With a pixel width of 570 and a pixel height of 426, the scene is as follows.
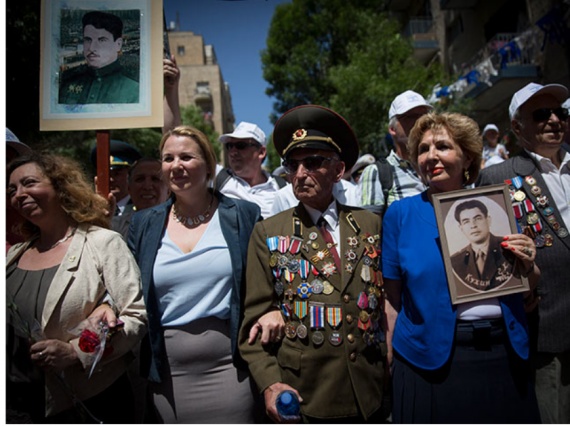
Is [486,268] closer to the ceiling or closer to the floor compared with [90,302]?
closer to the ceiling

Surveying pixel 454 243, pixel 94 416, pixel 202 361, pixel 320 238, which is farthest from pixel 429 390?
pixel 94 416

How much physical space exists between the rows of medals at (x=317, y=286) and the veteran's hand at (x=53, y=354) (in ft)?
3.37

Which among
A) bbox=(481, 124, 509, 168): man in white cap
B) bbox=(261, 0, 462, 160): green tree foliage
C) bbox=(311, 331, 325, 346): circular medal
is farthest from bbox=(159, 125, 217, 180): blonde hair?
bbox=(261, 0, 462, 160): green tree foliage

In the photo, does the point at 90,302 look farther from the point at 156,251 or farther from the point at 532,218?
the point at 532,218

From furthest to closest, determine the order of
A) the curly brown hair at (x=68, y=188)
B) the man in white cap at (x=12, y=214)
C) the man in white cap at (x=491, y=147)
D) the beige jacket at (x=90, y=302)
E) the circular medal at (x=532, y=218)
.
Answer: the man in white cap at (x=491, y=147)
the man in white cap at (x=12, y=214)
the circular medal at (x=532, y=218)
the curly brown hair at (x=68, y=188)
the beige jacket at (x=90, y=302)

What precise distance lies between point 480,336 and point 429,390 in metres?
0.35

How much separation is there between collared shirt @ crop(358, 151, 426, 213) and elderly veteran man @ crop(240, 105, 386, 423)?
79 centimetres

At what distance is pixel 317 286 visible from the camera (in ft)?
7.65

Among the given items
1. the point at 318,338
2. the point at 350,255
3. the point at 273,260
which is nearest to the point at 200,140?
the point at 273,260

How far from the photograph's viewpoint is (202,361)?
2.48m

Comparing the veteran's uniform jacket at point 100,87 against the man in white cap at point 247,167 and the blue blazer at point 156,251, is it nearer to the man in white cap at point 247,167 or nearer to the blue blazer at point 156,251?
the blue blazer at point 156,251

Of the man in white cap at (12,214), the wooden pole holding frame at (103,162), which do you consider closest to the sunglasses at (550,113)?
the wooden pole holding frame at (103,162)

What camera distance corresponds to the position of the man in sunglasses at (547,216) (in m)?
2.69

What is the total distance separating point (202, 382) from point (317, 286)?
815mm
